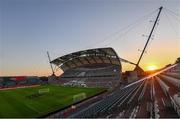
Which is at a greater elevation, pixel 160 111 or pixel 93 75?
pixel 93 75

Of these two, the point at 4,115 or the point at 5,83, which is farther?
the point at 5,83

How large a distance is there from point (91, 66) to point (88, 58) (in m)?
9.88

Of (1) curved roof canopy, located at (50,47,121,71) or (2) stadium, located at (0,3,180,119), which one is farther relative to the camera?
(1) curved roof canopy, located at (50,47,121,71)

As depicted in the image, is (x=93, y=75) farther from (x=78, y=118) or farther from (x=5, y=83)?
(x=78, y=118)

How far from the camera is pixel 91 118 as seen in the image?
93.6 ft

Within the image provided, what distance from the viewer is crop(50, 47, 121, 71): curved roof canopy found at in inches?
3905

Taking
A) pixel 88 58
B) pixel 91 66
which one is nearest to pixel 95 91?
pixel 88 58

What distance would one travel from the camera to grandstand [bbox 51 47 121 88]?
100 metres

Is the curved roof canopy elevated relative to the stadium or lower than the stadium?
elevated

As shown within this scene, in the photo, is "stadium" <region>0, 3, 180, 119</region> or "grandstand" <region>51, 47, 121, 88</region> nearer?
"stadium" <region>0, 3, 180, 119</region>

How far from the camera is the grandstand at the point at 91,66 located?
330ft

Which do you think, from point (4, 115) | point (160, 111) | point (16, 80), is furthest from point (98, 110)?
point (16, 80)

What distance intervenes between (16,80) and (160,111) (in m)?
117

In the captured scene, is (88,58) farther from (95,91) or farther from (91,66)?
(95,91)
